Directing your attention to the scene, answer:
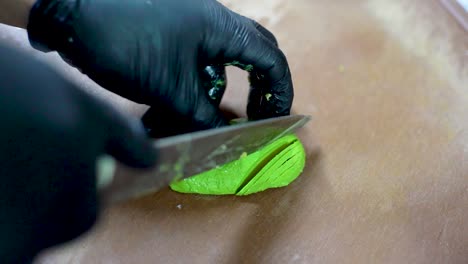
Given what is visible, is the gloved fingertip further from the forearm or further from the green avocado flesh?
the forearm

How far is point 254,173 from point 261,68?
246mm

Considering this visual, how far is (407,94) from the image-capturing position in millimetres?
1113

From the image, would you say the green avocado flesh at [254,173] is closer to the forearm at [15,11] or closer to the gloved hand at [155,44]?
the gloved hand at [155,44]

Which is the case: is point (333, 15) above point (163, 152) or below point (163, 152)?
above

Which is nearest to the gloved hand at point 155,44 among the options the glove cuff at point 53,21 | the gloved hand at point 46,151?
the glove cuff at point 53,21

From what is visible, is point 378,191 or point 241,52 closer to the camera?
point 241,52

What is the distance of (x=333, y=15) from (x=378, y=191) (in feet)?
1.80

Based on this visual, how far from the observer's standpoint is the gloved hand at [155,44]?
73 cm

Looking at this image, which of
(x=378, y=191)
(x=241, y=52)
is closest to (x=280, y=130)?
(x=241, y=52)

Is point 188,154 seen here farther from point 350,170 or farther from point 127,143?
point 350,170

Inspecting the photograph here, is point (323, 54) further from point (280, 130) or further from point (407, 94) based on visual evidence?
point (280, 130)

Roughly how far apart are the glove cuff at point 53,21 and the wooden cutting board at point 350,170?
35cm

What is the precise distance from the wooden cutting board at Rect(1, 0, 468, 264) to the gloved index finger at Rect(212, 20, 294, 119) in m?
0.12

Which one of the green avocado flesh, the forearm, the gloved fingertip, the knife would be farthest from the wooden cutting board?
the gloved fingertip
